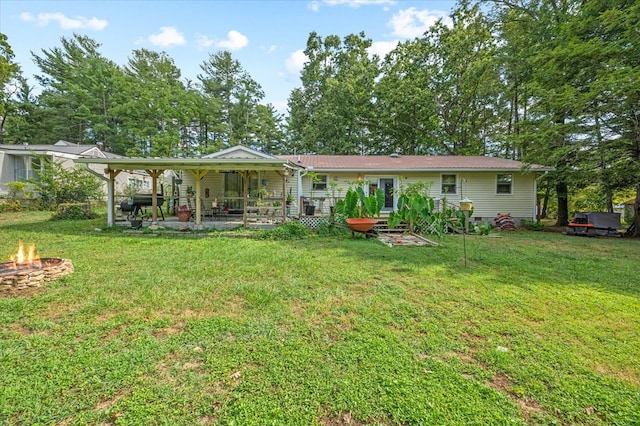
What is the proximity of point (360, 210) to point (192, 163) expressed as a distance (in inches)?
227

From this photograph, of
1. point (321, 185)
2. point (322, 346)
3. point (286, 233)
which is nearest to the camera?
point (322, 346)

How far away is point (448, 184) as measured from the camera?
1359 centimetres

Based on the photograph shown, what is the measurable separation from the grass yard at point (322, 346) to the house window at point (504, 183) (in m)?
8.68

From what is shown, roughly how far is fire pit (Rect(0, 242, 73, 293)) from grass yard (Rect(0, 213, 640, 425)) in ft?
0.70

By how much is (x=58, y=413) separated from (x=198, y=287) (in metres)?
2.46

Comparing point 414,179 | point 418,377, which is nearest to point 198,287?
point 418,377

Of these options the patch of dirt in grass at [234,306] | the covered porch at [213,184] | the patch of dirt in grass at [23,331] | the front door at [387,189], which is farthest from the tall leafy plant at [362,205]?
the patch of dirt in grass at [23,331]

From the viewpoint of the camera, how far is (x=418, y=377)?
225cm

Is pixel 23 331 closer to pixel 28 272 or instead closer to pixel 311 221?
pixel 28 272

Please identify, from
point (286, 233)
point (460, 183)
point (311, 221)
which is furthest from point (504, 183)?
point (286, 233)

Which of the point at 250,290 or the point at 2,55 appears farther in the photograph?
the point at 2,55

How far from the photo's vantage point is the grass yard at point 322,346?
1937 mm

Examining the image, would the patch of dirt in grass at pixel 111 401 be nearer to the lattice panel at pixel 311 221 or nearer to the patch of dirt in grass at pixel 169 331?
the patch of dirt in grass at pixel 169 331

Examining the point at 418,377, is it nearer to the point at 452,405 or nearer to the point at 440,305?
the point at 452,405
